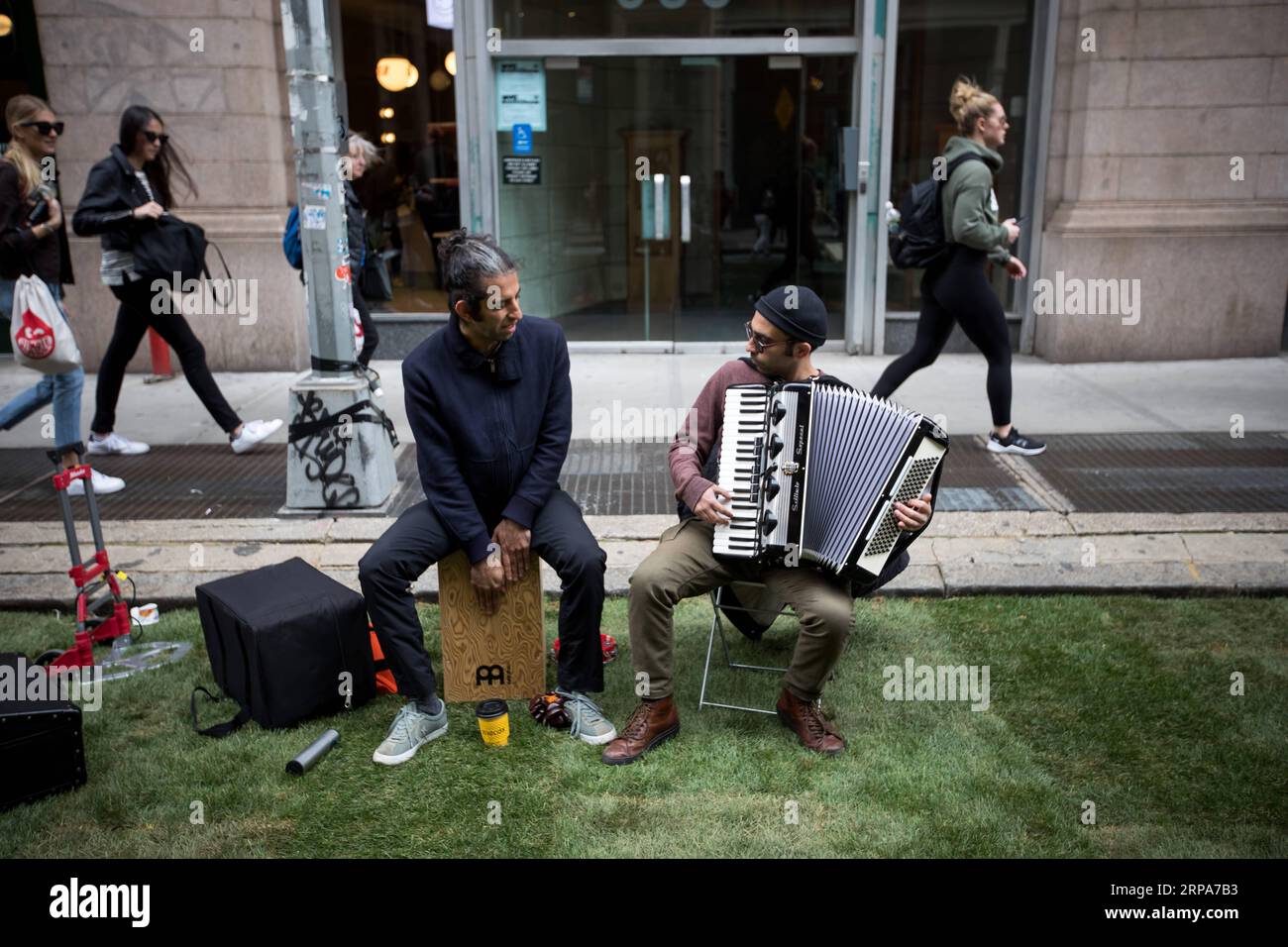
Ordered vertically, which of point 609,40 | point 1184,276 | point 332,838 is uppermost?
point 609,40

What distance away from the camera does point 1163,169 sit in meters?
9.25

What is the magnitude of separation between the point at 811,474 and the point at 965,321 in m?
3.24

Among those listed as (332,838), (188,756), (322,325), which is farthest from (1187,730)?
(322,325)

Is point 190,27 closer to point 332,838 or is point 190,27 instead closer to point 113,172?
point 113,172

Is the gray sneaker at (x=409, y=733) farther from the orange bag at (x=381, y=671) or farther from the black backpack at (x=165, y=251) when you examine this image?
the black backpack at (x=165, y=251)

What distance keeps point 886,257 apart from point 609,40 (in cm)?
295

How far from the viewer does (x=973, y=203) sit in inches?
254

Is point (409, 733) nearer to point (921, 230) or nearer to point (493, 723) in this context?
point (493, 723)

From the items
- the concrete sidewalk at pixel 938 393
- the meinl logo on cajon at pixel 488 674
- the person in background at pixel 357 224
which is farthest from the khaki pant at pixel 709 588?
the person in background at pixel 357 224

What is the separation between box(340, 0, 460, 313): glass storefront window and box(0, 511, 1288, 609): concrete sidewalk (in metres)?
4.29

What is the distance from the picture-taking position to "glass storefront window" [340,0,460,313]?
9789 millimetres

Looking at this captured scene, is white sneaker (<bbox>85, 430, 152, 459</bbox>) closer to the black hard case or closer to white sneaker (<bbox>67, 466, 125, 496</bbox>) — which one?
white sneaker (<bbox>67, 466, 125, 496</bbox>)

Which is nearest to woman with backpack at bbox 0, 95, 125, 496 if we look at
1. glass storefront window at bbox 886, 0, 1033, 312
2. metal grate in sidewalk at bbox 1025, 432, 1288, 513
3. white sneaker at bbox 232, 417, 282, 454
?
white sneaker at bbox 232, 417, 282, 454

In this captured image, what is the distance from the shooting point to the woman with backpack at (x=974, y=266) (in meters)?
6.49
